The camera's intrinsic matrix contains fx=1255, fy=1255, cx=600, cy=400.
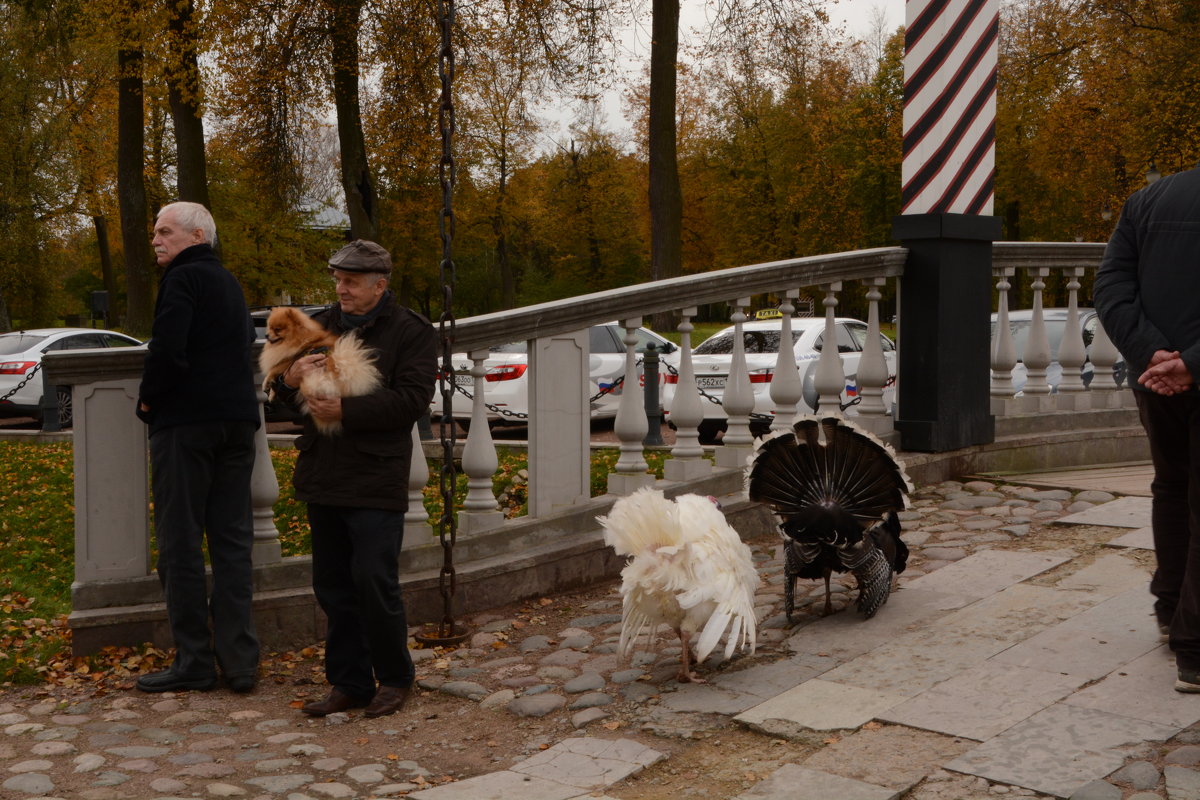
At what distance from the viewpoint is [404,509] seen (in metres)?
5.14

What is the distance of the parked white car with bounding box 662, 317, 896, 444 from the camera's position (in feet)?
39.8

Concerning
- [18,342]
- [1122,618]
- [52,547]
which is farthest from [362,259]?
[18,342]

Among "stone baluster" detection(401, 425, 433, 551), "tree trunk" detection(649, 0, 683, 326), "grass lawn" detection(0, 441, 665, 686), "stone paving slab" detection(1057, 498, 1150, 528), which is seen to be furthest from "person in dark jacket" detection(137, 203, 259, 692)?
"tree trunk" detection(649, 0, 683, 326)

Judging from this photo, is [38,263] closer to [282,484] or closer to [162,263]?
[282,484]

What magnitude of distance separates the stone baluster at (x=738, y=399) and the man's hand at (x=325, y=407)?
117 inches

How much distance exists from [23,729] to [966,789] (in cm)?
362

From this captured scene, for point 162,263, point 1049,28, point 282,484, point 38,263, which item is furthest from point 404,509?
point 38,263

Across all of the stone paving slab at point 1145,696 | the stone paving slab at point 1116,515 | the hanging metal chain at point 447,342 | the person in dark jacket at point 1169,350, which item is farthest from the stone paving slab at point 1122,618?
the hanging metal chain at point 447,342

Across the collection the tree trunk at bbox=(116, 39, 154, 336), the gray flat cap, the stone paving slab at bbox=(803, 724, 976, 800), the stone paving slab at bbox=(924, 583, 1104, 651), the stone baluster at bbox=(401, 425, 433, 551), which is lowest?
the stone paving slab at bbox=(803, 724, 976, 800)

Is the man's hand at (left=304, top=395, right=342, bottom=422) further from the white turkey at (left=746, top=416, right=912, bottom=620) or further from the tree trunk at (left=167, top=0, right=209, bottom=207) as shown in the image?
the tree trunk at (left=167, top=0, right=209, bottom=207)

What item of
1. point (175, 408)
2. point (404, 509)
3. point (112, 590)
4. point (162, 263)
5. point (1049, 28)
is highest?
point (1049, 28)

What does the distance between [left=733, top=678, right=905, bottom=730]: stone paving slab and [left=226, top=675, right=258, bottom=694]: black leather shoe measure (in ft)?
7.17

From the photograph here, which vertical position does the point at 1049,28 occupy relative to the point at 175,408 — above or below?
above

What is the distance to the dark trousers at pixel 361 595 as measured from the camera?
16.7 feet
